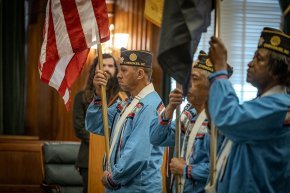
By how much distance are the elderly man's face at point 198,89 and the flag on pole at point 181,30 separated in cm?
73

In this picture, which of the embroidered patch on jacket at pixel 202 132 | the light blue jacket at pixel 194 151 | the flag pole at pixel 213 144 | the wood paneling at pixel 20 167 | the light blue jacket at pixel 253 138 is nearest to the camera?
the light blue jacket at pixel 253 138

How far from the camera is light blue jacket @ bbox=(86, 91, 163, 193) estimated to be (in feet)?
13.7

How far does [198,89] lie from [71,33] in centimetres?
98

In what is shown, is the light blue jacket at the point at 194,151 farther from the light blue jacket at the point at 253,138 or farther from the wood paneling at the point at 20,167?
the wood paneling at the point at 20,167

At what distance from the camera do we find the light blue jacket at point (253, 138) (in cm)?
284

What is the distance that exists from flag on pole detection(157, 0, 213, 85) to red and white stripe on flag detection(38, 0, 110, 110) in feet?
4.24

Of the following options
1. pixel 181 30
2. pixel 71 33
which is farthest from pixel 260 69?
pixel 71 33

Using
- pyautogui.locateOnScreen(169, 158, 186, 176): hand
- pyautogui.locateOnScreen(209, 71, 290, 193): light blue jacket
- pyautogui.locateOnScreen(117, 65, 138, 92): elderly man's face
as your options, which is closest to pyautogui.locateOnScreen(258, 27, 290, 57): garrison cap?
pyautogui.locateOnScreen(209, 71, 290, 193): light blue jacket

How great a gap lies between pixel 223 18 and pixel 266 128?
5400 millimetres

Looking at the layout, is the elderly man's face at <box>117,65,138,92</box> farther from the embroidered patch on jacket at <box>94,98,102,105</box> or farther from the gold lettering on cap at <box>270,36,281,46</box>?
the gold lettering on cap at <box>270,36,281,46</box>

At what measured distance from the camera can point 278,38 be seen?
3162mm

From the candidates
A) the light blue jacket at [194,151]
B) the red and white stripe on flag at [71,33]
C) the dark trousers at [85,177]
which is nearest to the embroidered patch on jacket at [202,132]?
the light blue jacket at [194,151]

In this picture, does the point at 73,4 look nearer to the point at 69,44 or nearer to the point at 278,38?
the point at 69,44

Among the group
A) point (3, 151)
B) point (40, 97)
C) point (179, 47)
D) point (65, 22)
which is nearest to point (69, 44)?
point (65, 22)
